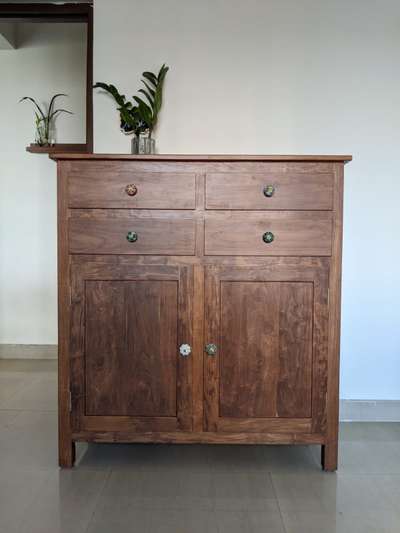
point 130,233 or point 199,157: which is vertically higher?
point 199,157

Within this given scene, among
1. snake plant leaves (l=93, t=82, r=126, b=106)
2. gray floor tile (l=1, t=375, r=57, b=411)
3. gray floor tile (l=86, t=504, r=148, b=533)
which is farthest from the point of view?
gray floor tile (l=1, t=375, r=57, b=411)

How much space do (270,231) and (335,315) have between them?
380 mm

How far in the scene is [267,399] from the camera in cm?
169

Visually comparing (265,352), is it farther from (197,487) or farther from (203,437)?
(197,487)

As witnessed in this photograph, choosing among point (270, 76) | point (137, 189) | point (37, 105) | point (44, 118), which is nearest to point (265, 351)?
point (137, 189)

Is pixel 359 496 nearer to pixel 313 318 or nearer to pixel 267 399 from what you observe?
pixel 267 399

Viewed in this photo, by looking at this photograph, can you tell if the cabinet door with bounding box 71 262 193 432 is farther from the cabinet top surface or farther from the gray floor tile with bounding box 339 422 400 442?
the gray floor tile with bounding box 339 422 400 442

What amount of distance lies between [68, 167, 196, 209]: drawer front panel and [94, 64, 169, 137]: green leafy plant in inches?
20.2

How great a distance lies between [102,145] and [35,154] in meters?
1.30

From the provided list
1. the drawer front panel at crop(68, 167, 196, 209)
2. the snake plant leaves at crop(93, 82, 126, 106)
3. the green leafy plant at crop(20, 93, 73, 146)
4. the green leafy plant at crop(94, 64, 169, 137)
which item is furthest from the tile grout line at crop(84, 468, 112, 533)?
the green leafy plant at crop(20, 93, 73, 146)

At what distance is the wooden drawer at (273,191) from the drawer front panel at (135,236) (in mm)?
141

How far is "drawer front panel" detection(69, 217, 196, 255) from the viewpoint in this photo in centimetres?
166

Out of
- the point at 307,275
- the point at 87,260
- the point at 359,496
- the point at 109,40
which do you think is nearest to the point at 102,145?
the point at 109,40

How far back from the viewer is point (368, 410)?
227cm
